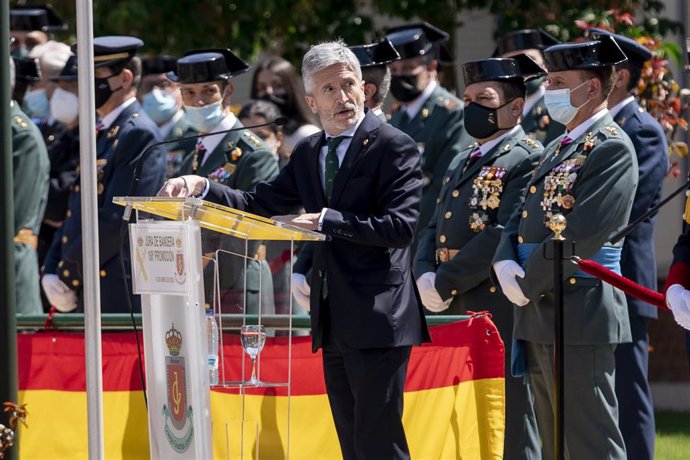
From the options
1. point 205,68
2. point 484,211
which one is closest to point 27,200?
point 205,68

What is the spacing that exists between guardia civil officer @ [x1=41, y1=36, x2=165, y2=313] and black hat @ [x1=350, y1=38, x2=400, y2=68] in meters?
1.15

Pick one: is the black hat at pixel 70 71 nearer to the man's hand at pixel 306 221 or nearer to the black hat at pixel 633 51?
the black hat at pixel 633 51

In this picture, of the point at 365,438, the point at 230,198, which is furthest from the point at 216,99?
the point at 365,438

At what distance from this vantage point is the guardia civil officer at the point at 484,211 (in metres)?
6.98

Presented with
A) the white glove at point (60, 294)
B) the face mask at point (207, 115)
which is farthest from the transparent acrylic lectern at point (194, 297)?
the white glove at point (60, 294)

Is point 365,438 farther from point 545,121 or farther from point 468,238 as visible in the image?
point 545,121

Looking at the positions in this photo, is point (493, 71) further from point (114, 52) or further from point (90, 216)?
point (90, 216)

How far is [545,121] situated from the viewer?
8.77 metres

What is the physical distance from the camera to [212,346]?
529 centimetres

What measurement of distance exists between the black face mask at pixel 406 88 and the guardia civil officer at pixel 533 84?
0.54 metres

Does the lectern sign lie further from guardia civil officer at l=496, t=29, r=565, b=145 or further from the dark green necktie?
guardia civil officer at l=496, t=29, r=565, b=145

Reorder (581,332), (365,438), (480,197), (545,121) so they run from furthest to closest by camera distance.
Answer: (545,121) < (480,197) < (581,332) < (365,438)

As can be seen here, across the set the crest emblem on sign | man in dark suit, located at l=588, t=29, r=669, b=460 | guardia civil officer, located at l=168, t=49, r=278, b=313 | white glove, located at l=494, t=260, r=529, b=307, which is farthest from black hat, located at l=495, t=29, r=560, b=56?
the crest emblem on sign

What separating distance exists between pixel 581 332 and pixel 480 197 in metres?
1.03
